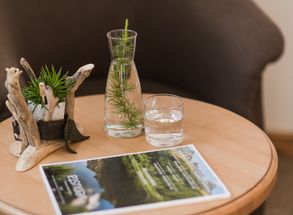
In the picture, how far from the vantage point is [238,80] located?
1620 millimetres

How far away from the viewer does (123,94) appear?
1.21 meters

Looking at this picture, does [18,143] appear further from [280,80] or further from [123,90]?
[280,80]

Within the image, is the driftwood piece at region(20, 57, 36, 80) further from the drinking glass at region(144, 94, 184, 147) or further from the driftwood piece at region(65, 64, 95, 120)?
the drinking glass at region(144, 94, 184, 147)

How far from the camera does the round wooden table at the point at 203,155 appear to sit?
988 millimetres

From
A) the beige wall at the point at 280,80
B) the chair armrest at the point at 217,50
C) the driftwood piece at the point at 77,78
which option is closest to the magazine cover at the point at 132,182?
the driftwood piece at the point at 77,78

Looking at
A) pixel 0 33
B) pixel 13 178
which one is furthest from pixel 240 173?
pixel 0 33

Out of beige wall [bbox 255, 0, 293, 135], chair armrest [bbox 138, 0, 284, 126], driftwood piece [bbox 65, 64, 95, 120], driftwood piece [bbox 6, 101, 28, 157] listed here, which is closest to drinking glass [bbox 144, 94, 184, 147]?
driftwood piece [bbox 65, 64, 95, 120]

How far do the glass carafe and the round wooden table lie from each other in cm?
3

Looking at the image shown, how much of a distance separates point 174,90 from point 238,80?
24 cm

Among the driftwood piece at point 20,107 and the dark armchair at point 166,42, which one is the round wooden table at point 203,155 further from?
the dark armchair at point 166,42

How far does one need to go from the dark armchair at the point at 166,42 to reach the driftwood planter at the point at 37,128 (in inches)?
16.8

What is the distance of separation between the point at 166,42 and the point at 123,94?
0.65 metres

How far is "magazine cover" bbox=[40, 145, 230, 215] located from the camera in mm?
976

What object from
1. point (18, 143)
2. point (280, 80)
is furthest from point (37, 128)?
point (280, 80)
